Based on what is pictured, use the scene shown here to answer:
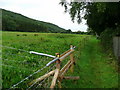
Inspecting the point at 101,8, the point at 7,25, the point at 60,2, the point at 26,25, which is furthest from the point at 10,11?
the point at 101,8

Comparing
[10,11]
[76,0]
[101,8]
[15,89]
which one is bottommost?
[15,89]

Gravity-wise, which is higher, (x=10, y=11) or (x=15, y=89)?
(x=10, y=11)

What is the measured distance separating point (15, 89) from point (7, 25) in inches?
2796

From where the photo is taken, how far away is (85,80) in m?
7.97

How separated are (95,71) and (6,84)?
5954 mm

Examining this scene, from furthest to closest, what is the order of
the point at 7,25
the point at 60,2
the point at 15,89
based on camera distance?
the point at 7,25
the point at 60,2
the point at 15,89

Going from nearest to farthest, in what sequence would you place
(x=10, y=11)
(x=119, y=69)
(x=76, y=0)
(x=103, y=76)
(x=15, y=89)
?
(x=15, y=89), (x=103, y=76), (x=119, y=69), (x=76, y=0), (x=10, y=11)

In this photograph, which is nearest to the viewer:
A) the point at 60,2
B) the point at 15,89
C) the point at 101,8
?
the point at 15,89

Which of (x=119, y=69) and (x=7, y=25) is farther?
(x=7, y=25)

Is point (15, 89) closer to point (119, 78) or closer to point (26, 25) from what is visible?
point (119, 78)

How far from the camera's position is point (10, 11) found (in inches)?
4719

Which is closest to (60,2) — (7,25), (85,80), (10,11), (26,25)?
(85,80)

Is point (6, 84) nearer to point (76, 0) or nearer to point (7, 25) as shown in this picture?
point (76, 0)

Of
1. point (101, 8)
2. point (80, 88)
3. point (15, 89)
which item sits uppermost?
point (101, 8)
